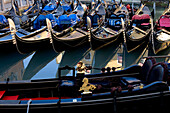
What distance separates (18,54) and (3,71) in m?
0.93

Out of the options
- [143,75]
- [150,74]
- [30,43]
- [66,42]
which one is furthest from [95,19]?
[150,74]

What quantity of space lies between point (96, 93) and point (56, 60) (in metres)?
3.27

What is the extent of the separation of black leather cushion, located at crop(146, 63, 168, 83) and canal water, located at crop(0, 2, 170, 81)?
240 cm

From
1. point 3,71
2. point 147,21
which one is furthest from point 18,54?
point 147,21

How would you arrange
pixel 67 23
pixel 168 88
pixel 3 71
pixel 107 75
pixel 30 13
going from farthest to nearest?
1. pixel 30 13
2. pixel 67 23
3. pixel 3 71
4. pixel 107 75
5. pixel 168 88

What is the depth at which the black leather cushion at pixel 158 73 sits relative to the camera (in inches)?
112

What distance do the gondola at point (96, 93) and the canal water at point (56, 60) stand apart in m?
1.88

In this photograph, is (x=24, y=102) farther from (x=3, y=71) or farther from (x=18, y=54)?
(x=18, y=54)

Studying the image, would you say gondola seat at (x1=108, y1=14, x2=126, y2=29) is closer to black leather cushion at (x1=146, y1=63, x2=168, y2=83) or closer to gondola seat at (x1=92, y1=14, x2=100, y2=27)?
gondola seat at (x1=92, y1=14, x2=100, y2=27)

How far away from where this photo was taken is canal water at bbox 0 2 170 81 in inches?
210

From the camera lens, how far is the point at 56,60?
602 centimetres

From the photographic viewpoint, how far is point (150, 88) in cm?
287

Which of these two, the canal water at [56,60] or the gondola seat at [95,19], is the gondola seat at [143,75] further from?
the gondola seat at [95,19]

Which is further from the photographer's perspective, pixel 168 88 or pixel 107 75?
pixel 107 75
